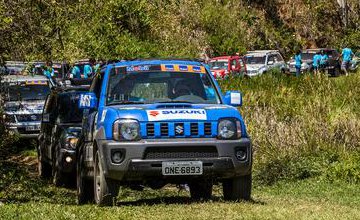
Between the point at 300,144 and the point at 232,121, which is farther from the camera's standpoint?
the point at 300,144

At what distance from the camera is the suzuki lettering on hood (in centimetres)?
1070

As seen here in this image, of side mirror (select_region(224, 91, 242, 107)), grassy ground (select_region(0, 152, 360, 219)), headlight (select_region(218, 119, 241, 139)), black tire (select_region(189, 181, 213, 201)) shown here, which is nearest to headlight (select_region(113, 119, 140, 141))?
grassy ground (select_region(0, 152, 360, 219))

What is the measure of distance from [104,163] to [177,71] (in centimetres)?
193

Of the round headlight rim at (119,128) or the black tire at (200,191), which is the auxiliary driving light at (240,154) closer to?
the round headlight rim at (119,128)

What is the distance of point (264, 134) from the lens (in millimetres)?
17719

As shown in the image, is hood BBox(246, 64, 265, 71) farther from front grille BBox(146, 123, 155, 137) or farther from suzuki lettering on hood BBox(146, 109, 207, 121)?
front grille BBox(146, 123, 155, 137)

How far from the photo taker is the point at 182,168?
1062cm

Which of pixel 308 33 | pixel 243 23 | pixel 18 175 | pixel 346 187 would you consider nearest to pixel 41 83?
pixel 18 175

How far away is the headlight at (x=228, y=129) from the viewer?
1081cm

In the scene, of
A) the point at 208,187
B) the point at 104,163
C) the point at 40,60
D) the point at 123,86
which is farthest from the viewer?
the point at 40,60

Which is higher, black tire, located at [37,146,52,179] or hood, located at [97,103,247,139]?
hood, located at [97,103,247,139]

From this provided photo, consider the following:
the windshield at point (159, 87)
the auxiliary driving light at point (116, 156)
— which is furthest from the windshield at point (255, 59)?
the auxiliary driving light at point (116, 156)

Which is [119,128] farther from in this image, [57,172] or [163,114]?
[57,172]

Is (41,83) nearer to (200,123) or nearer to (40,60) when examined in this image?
(40,60)
